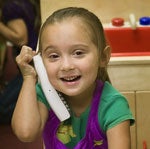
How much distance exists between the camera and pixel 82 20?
99 centimetres

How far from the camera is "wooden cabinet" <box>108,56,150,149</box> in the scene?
1.51 meters

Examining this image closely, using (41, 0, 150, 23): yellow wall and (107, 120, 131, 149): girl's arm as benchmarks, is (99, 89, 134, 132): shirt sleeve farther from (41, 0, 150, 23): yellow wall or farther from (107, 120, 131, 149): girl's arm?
(41, 0, 150, 23): yellow wall

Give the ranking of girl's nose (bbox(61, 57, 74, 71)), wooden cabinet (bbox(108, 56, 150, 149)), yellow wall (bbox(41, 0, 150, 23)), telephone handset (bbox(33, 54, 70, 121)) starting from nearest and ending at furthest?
girl's nose (bbox(61, 57, 74, 71)), telephone handset (bbox(33, 54, 70, 121)), wooden cabinet (bbox(108, 56, 150, 149)), yellow wall (bbox(41, 0, 150, 23))

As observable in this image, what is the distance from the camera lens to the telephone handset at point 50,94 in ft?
3.39

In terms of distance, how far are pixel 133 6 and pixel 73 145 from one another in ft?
3.17

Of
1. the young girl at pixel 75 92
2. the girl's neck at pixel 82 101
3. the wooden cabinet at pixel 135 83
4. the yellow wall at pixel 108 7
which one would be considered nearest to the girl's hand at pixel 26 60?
the young girl at pixel 75 92

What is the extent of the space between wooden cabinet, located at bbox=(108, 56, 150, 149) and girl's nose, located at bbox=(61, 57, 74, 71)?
0.57m

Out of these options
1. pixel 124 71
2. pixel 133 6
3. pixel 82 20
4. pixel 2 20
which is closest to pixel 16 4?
pixel 2 20

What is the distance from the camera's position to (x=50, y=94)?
1.05 meters

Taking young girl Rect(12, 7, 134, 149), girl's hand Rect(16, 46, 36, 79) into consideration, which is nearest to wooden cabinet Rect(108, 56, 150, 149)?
young girl Rect(12, 7, 134, 149)

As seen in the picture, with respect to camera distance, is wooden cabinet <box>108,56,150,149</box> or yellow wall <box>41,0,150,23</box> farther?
yellow wall <box>41,0,150,23</box>

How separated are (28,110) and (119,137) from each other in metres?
0.24

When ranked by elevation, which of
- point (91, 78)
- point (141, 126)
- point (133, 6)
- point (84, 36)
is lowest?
point (141, 126)

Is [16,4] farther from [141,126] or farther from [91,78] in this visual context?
[91,78]
